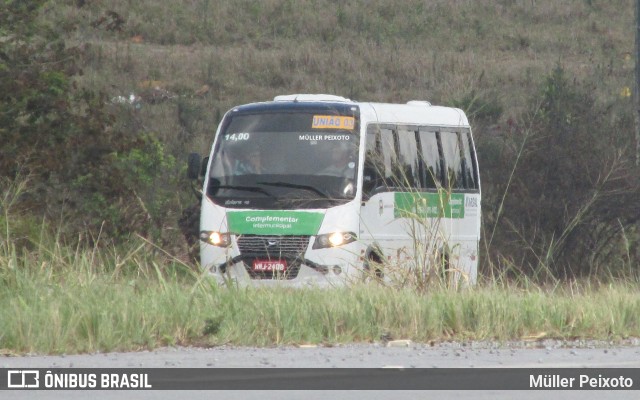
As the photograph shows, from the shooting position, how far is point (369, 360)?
9.12m

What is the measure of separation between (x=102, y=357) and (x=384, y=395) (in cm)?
243

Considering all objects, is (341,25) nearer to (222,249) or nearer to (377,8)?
(377,8)

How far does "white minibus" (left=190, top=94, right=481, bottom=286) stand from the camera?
1625cm

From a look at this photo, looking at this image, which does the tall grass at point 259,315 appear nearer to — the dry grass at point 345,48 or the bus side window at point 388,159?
the bus side window at point 388,159

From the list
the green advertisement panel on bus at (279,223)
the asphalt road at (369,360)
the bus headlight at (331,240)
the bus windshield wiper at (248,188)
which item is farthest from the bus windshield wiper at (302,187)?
the asphalt road at (369,360)

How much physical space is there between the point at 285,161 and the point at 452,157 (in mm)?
3010

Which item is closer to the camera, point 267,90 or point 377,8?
point 267,90

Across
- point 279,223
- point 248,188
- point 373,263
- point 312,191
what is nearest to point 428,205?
point 312,191

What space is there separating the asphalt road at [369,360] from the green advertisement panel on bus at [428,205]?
3.86 m

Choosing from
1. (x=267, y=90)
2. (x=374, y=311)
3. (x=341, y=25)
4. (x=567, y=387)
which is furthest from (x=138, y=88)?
(x=567, y=387)

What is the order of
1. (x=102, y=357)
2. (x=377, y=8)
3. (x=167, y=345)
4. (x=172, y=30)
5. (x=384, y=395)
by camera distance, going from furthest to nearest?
1. (x=377, y=8)
2. (x=172, y=30)
3. (x=167, y=345)
4. (x=102, y=357)
5. (x=384, y=395)

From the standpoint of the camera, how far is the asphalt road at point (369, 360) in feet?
25.2

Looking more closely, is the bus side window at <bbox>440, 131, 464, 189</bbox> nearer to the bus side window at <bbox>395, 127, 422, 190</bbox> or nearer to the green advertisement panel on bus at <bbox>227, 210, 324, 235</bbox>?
the bus side window at <bbox>395, 127, 422, 190</bbox>

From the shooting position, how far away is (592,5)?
62.9 meters
